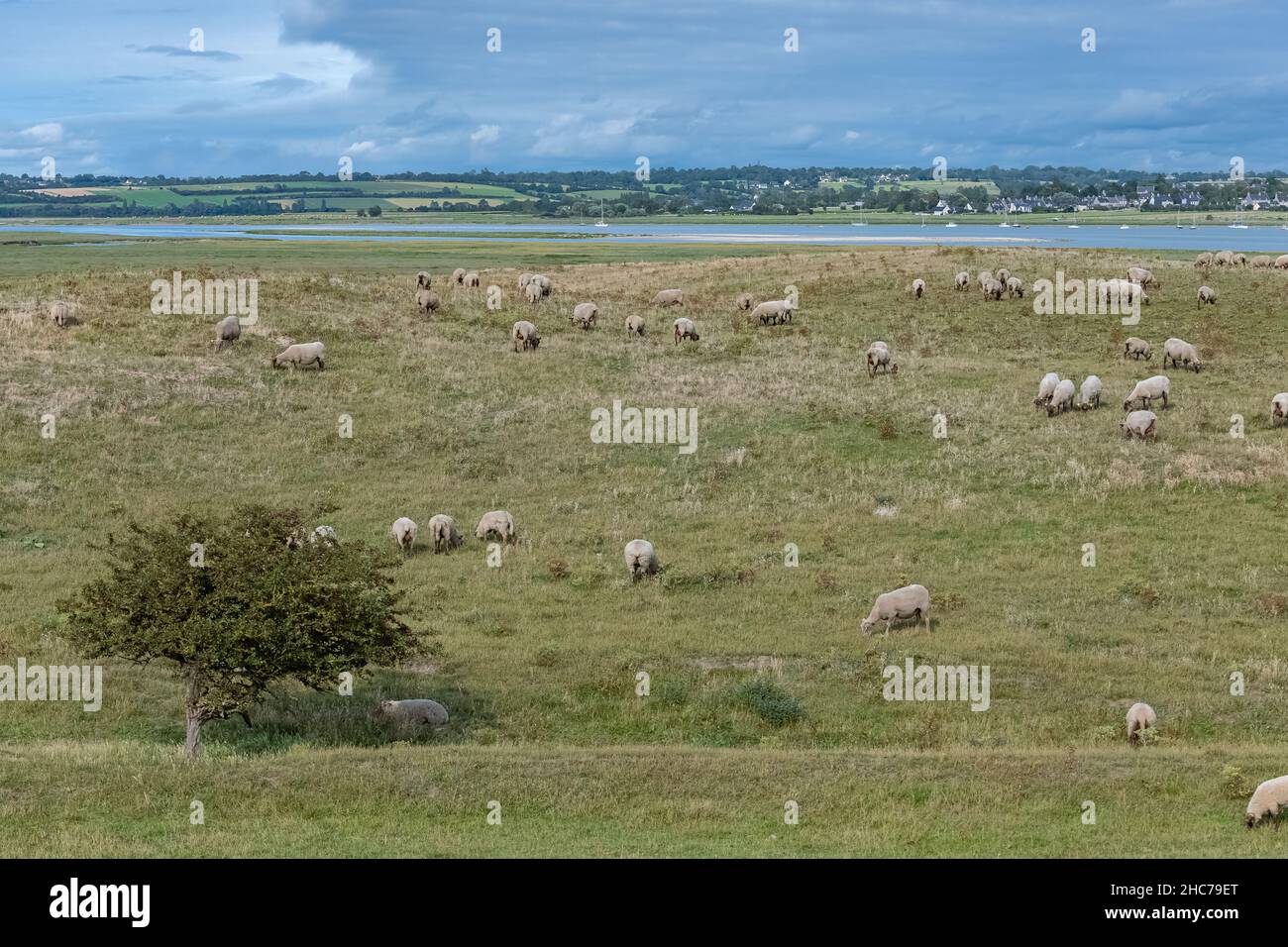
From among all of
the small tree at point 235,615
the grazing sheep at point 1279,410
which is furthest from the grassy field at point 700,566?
the grazing sheep at point 1279,410

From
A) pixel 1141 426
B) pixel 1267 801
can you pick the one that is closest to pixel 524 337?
pixel 1141 426

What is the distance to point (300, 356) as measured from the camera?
5159 cm

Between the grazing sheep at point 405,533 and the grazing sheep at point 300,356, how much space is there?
62.3 feet

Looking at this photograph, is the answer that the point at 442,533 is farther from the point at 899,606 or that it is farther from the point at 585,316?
the point at 585,316

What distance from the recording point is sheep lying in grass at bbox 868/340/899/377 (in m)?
53.2

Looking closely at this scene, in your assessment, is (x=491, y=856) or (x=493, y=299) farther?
(x=493, y=299)

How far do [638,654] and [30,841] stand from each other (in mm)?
13640

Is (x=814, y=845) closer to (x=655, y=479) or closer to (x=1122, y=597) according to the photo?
(x=1122, y=597)

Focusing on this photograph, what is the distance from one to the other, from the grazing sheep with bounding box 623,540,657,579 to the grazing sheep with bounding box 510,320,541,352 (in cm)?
2593

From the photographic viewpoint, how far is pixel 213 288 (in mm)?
60875

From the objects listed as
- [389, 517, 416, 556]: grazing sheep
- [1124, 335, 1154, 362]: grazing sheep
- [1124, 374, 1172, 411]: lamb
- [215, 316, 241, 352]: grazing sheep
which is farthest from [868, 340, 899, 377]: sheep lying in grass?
[215, 316, 241, 352]: grazing sheep

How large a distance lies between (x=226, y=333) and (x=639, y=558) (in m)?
28.5

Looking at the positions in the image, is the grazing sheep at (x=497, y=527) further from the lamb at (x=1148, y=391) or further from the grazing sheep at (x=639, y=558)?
the lamb at (x=1148, y=391)
